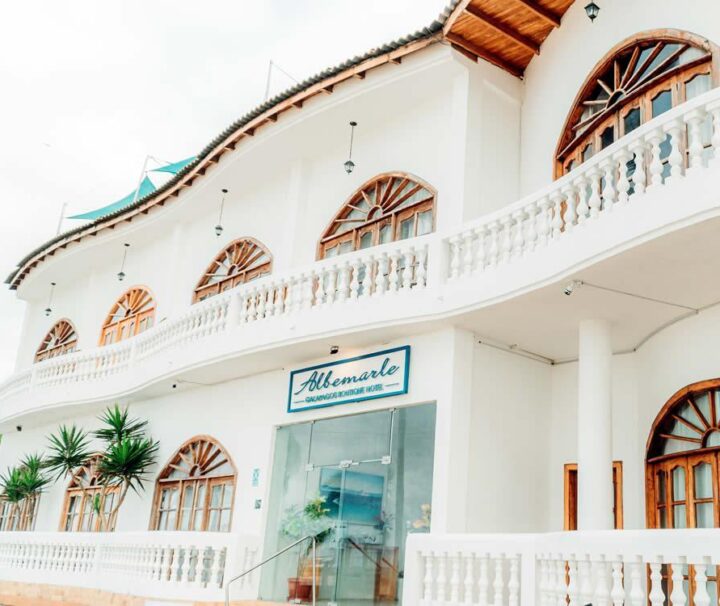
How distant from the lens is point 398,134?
12.8 metres

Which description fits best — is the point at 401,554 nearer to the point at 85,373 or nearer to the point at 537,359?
the point at 537,359

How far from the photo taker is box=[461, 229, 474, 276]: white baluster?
31.9ft

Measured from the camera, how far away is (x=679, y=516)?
9070 millimetres

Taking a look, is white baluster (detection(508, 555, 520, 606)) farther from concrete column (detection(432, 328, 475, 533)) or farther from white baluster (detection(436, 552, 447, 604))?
concrete column (detection(432, 328, 475, 533))

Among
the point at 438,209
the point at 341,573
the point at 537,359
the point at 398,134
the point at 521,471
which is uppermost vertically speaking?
the point at 398,134

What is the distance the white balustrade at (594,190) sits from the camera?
7.37 meters

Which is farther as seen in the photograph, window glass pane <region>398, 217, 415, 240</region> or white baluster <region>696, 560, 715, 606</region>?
window glass pane <region>398, 217, 415, 240</region>

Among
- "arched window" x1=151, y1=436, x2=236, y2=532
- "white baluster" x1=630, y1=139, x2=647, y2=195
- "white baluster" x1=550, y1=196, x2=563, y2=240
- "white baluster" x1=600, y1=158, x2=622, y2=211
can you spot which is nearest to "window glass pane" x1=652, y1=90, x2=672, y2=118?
"white baluster" x1=550, y1=196, x2=563, y2=240

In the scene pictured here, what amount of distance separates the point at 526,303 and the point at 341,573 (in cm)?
397

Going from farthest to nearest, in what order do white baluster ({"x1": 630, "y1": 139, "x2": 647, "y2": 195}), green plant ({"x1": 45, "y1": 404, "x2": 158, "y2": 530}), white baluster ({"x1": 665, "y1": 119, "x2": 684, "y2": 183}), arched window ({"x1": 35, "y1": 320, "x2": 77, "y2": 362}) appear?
arched window ({"x1": 35, "y1": 320, "x2": 77, "y2": 362}) → green plant ({"x1": 45, "y1": 404, "x2": 158, "y2": 530}) → white baluster ({"x1": 630, "y1": 139, "x2": 647, "y2": 195}) → white baluster ({"x1": 665, "y1": 119, "x2": 684, "y2": 183})

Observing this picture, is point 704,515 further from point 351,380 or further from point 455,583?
point 351,380

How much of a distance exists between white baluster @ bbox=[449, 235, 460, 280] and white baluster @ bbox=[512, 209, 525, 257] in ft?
2.81

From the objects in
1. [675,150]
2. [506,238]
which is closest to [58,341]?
[506,238]

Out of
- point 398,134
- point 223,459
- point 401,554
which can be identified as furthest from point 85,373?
point 401,554
